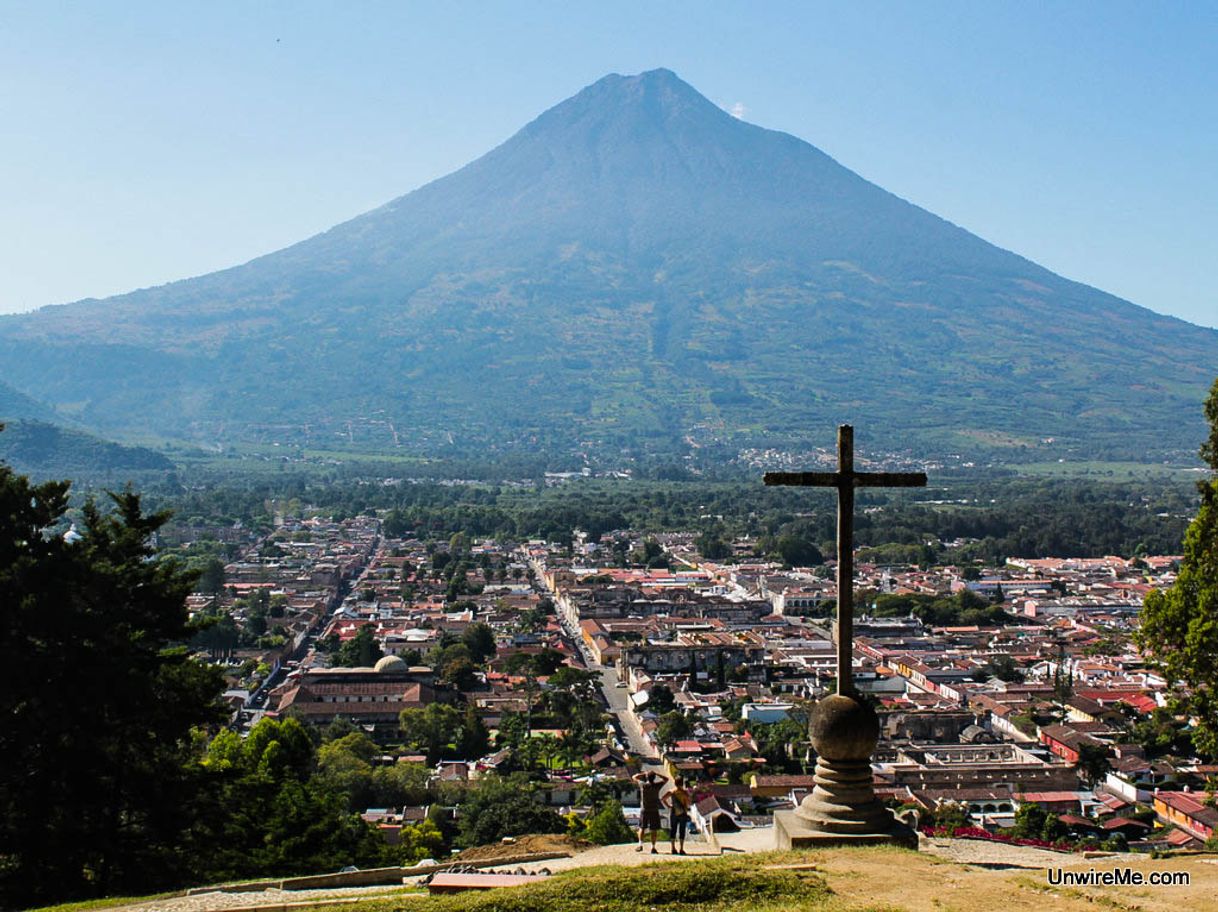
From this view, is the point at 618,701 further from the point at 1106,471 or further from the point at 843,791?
the point at 1106,471

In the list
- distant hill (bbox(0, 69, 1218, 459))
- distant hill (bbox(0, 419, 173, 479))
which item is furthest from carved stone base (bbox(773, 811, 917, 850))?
distant hill (bbox(0, 69, 1218, 459))

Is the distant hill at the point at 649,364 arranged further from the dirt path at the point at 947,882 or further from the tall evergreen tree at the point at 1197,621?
the dirt path at the point at 947,882

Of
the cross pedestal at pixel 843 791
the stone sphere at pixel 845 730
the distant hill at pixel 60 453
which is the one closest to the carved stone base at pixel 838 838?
the cross pedestal at pixel 843 791

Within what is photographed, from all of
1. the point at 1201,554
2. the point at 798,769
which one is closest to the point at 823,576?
the point at 798,769

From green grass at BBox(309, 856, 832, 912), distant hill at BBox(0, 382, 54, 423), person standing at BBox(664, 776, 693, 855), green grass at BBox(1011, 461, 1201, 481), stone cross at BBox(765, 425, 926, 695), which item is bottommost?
person standing at BBox(664, 776, 693, 855)

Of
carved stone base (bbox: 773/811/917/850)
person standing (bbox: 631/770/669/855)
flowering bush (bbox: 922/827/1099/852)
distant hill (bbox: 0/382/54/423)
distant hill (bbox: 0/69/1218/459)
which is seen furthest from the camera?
distant hill (bbox: 0/69/1218/459)

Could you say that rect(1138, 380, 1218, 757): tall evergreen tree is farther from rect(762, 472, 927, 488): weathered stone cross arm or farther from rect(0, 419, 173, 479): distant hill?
rect(0, 419, 173, 479): distant hill
